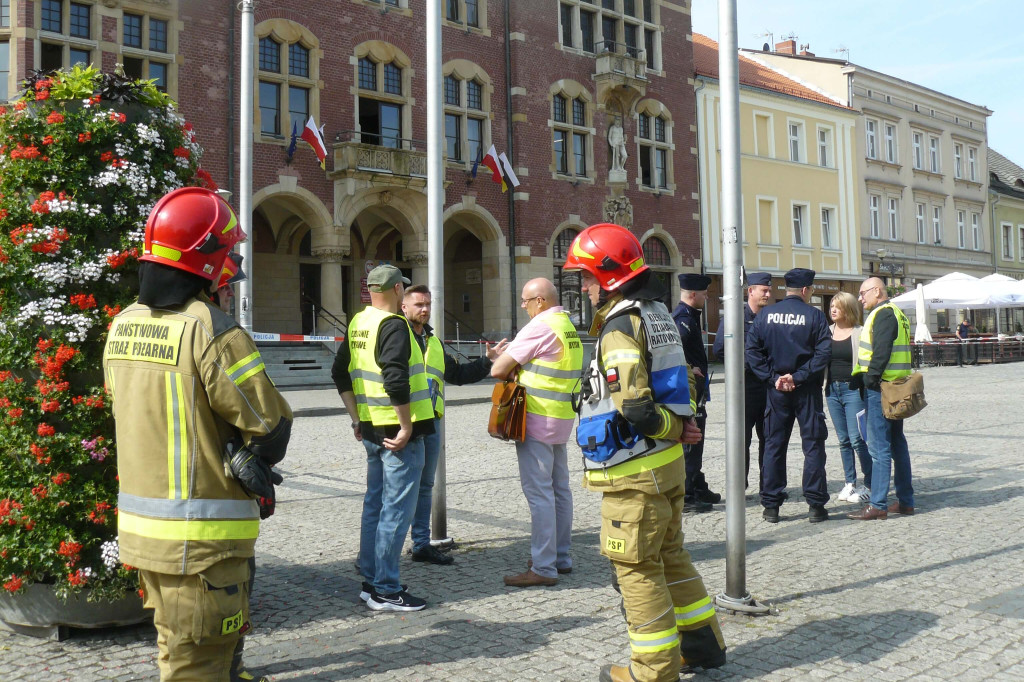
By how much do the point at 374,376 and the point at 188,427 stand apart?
2.11 meters

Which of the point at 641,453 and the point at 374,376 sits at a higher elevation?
the point at 374,376

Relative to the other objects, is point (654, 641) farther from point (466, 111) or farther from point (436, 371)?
point (466, 111)

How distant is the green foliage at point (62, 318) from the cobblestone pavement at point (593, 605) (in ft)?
1.70

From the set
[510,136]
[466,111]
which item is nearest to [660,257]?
[510,136]

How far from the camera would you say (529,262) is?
96.3ft

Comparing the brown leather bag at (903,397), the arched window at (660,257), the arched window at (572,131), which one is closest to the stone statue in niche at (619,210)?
the arched window at (572,131)

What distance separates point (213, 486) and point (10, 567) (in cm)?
184

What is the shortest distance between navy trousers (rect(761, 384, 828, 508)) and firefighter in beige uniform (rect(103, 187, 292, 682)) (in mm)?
5032

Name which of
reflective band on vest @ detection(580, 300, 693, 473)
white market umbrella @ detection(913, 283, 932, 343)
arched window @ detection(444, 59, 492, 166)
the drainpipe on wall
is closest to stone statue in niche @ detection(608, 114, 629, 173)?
the drainpipe on wall

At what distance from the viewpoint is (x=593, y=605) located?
5.14m

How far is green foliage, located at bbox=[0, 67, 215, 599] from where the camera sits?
14.4 feet

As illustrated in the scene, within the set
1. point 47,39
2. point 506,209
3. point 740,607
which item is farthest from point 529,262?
point 740,607

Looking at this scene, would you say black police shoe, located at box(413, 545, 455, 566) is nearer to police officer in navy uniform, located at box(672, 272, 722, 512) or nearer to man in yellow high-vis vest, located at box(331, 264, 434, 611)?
man in yellow high-vis vest, located at box(331, 264, 434, 611)

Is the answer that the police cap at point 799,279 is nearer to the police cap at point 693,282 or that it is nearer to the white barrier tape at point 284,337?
the police cap at point 693,282
